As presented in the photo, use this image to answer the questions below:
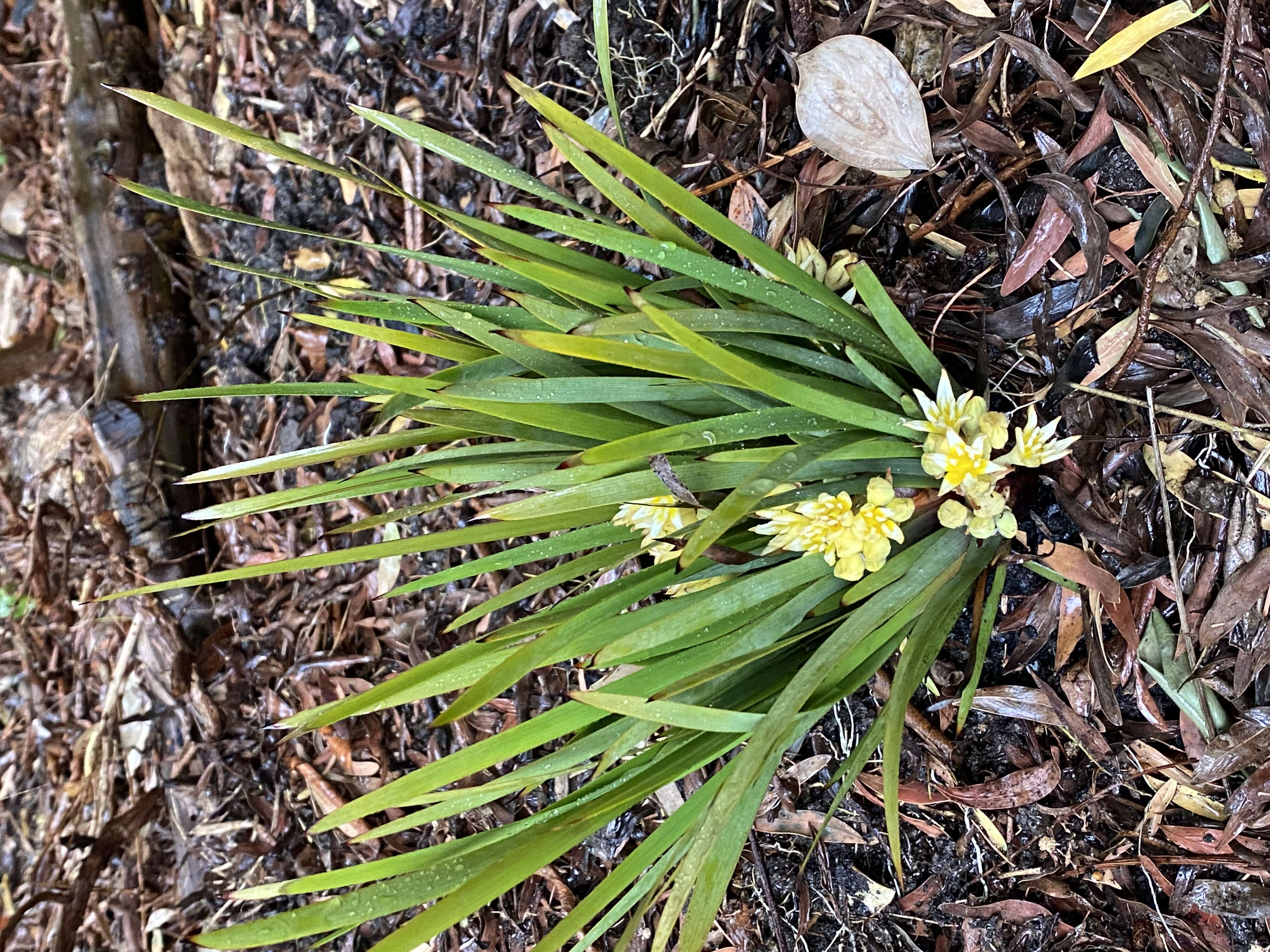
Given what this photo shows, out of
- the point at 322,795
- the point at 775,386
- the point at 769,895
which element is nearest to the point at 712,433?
the point at 775,386

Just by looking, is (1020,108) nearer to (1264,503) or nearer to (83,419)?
(1264,503)

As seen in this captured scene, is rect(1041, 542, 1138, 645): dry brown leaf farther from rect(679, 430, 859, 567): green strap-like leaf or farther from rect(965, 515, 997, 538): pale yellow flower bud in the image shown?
rect(679, 430, 859, 567): green strap-like leaf

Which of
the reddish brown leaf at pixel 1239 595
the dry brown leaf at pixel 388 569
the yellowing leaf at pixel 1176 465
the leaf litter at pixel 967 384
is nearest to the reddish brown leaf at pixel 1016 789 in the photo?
the leaf litter at pixel 967 384

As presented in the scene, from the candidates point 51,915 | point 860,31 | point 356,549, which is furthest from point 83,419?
point 860,31

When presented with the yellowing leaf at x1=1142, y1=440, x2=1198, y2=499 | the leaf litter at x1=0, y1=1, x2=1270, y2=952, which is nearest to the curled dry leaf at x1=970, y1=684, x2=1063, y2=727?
the leaf litter at x1=0, y1=1, x2=1270, y2=952

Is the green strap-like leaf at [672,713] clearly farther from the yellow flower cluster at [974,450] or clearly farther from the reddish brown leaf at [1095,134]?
the reddish brown leaf at [1095,134]

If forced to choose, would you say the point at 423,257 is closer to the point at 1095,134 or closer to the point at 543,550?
the point at 543,550
